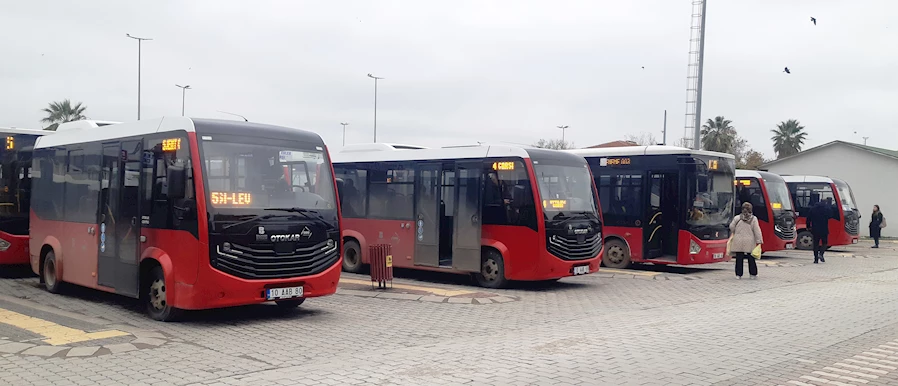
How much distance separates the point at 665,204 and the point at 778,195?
8.62m

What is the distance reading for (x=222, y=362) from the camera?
776 centimetres

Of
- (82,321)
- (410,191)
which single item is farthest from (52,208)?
(410,191)

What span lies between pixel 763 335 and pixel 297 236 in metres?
6.15

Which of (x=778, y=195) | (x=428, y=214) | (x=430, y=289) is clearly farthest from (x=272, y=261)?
(x=778, y=195)

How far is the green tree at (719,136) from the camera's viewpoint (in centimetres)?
6456

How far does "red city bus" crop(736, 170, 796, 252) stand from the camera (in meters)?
24.3

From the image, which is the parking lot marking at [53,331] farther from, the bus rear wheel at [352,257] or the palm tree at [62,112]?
the palm tree at [62,112]

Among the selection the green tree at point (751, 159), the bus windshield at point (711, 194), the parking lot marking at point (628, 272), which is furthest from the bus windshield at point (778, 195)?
the green tree at point (751, 159)

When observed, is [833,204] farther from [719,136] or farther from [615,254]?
[719,136]

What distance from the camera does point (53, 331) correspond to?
30.1ft

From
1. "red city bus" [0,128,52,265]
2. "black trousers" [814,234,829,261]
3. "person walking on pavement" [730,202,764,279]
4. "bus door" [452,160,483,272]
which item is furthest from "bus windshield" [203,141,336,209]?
"black trousers" [814,234,829,261]

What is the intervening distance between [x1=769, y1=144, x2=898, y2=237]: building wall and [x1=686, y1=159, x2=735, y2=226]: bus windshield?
82.4 ft

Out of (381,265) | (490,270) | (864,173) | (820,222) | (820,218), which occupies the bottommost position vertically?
(490,270)

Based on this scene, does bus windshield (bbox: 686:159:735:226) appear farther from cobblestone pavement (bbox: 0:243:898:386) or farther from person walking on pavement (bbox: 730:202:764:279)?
cobblestone pavement (bbox: 0:243:898:386)
